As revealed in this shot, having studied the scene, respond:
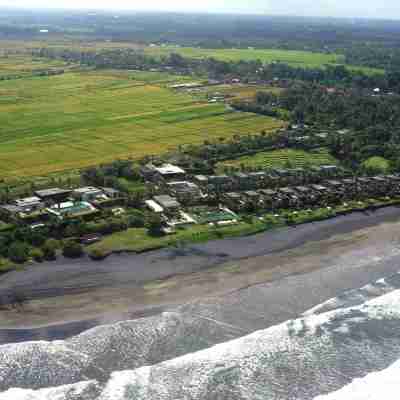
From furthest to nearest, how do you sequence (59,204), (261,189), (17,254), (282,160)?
(282,160), (261,189), (59,204), (17,254)

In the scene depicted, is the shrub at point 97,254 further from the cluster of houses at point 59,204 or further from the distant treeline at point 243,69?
the distant treeline at point 243,69

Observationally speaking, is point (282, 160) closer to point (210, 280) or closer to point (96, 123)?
point (210, 280)

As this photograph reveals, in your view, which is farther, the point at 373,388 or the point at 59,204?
the point at 59,204

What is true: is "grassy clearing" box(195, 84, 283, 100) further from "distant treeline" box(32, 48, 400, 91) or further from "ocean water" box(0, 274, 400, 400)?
"ocean water" box(0, 274, 400, 400)

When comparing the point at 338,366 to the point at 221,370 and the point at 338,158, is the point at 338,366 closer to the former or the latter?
the point at 221,370

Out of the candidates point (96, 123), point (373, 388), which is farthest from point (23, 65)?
point (373, 388)

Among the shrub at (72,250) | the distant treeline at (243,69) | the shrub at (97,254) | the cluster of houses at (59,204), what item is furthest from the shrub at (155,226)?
the distant treeline at (243,69)

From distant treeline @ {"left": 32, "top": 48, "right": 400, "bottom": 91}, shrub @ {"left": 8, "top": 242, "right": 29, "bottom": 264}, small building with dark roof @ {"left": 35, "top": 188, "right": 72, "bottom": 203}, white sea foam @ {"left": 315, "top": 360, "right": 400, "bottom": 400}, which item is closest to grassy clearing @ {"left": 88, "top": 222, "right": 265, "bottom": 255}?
shrub @ {"left": 8, "top": 242, "right": 29, "bottom": 264}
